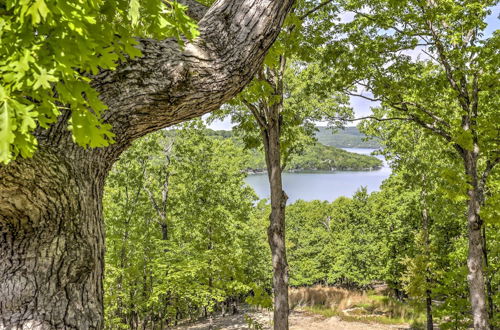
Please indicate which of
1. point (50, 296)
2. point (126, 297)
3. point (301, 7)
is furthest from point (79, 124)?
point (126, 297)

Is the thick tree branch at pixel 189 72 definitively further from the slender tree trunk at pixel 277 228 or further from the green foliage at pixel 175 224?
the green foliage at pixel 175 224

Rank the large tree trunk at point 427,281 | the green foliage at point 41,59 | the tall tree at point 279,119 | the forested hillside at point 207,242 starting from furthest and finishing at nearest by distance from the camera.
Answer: the large tree trunk at point 427,281
the forested hillside at point 207,242
the tall tree at point 279,119
the green foliage at point 41,59

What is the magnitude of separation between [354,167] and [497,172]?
495ft

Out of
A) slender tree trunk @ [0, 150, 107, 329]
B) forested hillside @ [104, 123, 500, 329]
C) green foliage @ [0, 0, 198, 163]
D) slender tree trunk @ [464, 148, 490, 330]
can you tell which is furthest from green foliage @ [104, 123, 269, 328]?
green foliage @ [0, 0, 198, 163]

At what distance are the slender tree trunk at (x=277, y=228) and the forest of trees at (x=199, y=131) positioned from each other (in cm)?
3

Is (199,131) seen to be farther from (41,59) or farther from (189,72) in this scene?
(41,59)

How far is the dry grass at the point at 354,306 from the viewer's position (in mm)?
20031

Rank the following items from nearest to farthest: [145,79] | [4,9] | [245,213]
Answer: [4,9]
[145,79]
[245,213]

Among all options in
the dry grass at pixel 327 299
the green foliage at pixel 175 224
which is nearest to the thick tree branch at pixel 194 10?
the green foliage at pixel 175 224

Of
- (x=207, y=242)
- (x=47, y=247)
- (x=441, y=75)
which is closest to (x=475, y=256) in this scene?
(x=441, y=75)

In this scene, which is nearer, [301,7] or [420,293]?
[301,7]

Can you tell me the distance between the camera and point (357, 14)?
25.5ft

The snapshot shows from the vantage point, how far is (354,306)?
24844 millimetres

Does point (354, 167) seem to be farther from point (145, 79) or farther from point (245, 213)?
point (145, 79)
